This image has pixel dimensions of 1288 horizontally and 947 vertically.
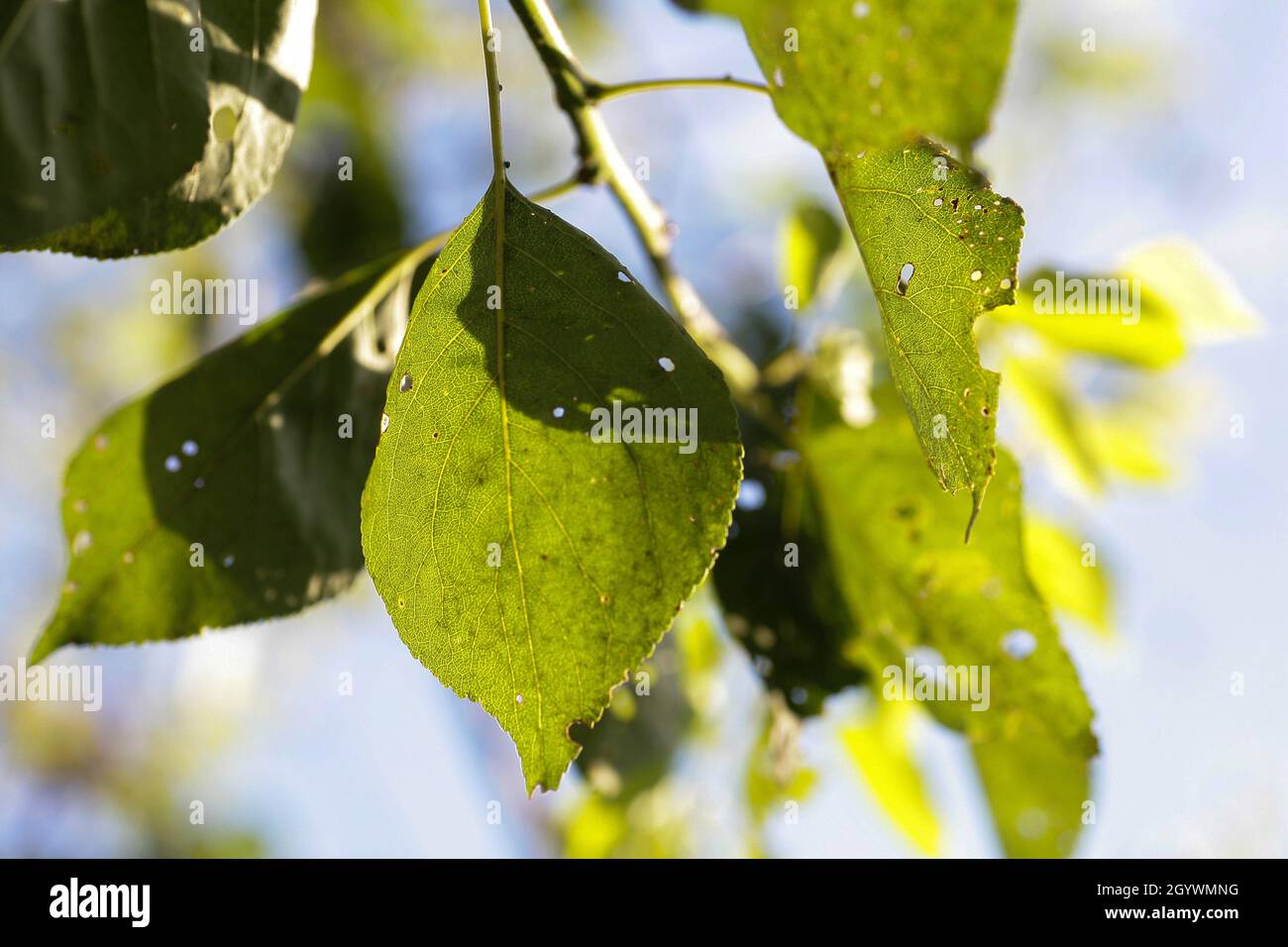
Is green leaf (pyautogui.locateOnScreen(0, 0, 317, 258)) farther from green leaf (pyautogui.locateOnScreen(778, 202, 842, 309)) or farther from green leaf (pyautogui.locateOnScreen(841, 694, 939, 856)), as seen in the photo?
A: green leaf (pyautogui.locateOnScreen(841, 694, 939, 856))

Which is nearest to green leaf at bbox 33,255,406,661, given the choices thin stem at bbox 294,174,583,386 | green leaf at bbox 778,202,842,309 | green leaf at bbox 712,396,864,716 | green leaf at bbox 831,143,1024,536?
thin stem at bbox 294,174,583,386

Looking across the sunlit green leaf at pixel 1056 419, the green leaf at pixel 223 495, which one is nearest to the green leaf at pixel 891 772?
the sunlit green leaf at pixel 1056 419

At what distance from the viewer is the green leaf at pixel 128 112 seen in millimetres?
581

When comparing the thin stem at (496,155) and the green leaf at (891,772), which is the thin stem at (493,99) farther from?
the green leaf at (891,772)

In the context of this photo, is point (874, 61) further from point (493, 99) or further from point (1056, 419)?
point (1056, 419)

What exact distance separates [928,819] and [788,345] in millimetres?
665

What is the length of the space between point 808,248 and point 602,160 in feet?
2.18

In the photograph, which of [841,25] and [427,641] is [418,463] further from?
[841,25]

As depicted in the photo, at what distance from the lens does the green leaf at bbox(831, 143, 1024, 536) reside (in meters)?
0.46

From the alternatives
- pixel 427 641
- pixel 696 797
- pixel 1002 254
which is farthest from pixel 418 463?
pixel 696 797

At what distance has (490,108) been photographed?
0.59 metres

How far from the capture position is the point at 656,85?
72 centimetres

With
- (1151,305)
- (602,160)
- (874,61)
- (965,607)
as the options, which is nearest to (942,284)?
(874,61)

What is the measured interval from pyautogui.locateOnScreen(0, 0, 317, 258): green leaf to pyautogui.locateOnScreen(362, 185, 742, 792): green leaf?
18 centimetres
